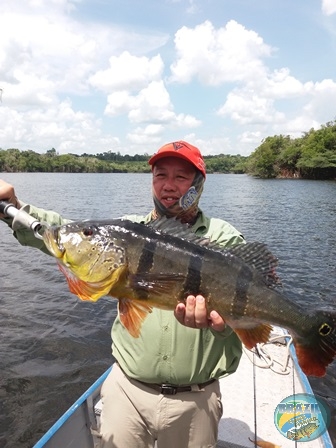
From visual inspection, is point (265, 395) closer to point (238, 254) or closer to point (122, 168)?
point (238, 254)

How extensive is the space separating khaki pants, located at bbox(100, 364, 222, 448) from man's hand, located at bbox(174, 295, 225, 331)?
869 millimetres

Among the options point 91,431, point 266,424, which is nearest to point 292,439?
point 266,424

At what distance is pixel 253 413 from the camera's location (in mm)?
5758

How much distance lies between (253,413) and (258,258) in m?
3.49

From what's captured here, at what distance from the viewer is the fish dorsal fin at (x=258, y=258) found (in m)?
3.31

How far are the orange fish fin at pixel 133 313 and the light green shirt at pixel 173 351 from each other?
Answer: 417 mm

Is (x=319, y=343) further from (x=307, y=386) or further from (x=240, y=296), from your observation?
(x=307, y=386)

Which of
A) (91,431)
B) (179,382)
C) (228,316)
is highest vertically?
(228,316)

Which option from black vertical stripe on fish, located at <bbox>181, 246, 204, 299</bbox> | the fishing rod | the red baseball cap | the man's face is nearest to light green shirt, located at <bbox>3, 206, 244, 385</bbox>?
the fishing rod

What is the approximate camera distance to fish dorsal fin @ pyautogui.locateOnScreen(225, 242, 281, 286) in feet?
10.8

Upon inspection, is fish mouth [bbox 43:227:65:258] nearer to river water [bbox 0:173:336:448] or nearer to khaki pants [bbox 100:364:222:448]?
khaki pants [bbox 100:364:222:448]

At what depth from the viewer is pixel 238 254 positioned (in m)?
3.34

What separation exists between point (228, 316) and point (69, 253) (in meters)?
1.38

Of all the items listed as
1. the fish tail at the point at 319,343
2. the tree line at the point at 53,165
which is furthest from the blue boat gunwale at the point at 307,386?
the tree line at the point at 53,165
